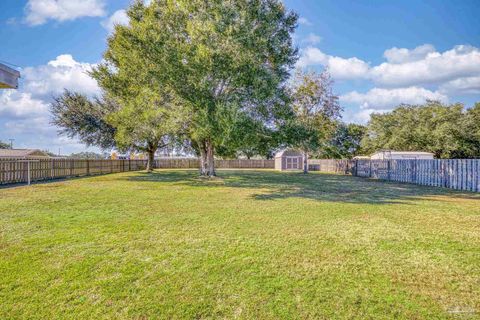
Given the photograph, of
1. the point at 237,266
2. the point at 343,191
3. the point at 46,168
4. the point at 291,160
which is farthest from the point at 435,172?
the point at 291,160

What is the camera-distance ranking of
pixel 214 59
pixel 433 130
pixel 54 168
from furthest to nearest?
1. pixel 433 130
2. pixel 54 168
3. pixel 214 59

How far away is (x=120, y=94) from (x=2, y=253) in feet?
56.9

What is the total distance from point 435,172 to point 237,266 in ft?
51.5

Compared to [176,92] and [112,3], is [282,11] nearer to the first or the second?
A: [176,92]

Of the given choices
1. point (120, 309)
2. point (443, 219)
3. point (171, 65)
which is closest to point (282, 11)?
point (171, 65)

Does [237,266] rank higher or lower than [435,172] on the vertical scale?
lower

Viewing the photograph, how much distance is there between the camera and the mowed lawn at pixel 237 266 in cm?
262

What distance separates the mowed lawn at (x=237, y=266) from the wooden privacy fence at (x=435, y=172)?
26.7ft

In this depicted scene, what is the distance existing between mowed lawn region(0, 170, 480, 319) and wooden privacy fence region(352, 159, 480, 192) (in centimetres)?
814

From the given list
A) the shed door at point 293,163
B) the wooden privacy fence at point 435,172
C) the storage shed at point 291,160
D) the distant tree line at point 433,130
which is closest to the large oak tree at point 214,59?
the wooden privacy fence at point 435,172

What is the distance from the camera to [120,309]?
2582 mm

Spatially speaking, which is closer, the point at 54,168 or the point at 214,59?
the point at 214,59

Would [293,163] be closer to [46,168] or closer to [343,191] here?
[343,191]

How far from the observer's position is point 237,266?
3576 millimetres
